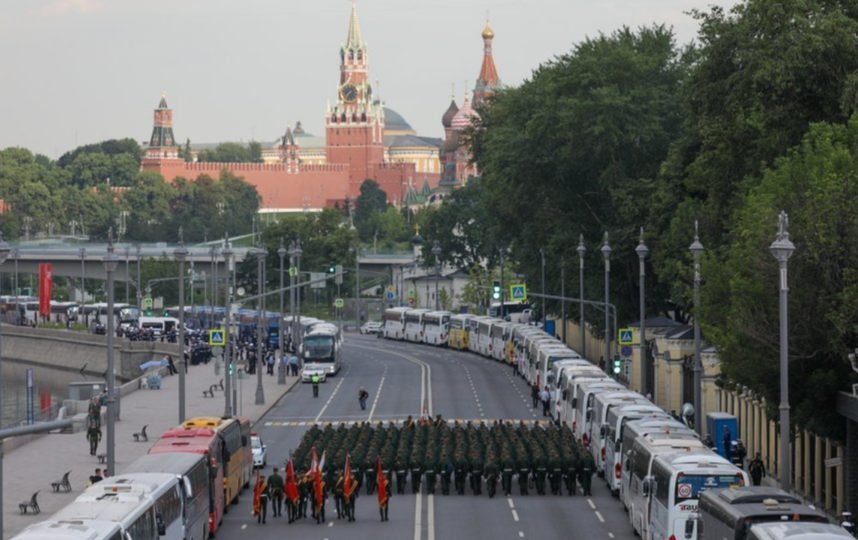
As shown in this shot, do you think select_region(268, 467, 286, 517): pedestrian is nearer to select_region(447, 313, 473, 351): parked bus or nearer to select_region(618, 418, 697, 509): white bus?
select_region(618, 418, 697, 509): white bus

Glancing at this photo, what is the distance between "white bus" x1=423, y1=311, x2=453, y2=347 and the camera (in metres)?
124

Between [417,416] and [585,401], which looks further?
[417,416]

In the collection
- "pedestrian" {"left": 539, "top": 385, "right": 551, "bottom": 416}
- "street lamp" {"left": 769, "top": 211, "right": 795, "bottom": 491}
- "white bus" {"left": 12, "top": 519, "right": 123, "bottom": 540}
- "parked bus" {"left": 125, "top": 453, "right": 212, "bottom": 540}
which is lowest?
"pedestrian" {"left": 539, "top": 385, "right": 551, "bottom": 416}

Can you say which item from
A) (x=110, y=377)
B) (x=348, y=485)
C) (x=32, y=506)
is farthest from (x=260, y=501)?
(x=32, y=506)

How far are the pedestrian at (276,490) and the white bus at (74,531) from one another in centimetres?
1462

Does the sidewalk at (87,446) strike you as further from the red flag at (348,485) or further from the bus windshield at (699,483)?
the bus windshield at (699,483)

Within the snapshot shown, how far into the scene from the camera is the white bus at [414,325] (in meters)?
129

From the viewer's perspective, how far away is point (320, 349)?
96.4 m

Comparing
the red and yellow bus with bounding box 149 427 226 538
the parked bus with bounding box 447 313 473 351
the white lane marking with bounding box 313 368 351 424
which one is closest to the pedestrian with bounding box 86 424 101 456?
the white lane marking with bounding box 313 368 351 424

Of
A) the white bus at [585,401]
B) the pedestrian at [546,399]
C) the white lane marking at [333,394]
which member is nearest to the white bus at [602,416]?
the white bus at [585,401]

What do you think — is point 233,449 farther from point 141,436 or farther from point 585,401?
point 141,436

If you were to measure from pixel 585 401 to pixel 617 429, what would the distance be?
8783 mm

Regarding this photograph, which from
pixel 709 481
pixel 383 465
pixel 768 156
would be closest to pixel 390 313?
pixel 768 156

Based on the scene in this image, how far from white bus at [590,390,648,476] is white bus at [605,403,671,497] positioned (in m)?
0.46
